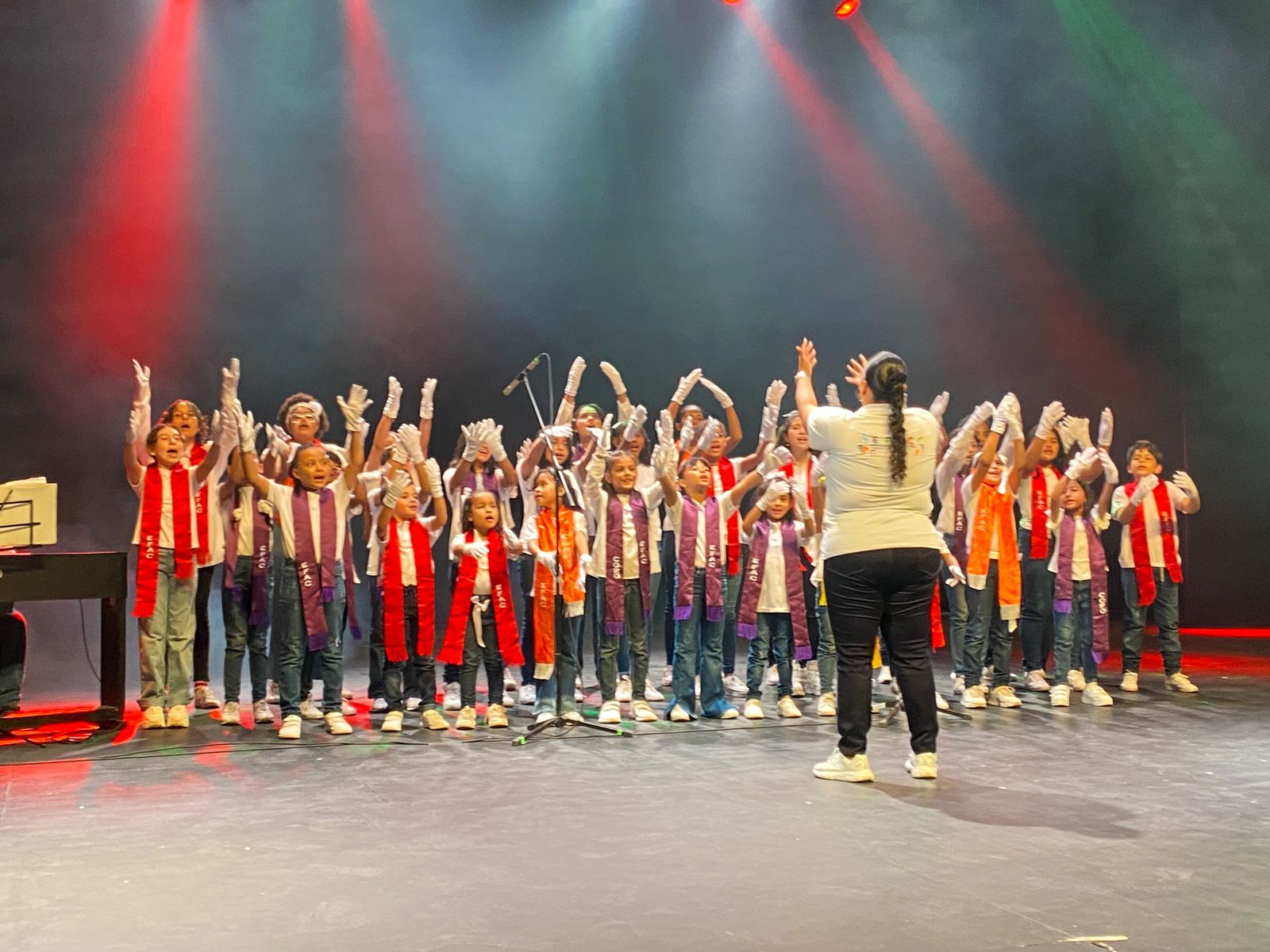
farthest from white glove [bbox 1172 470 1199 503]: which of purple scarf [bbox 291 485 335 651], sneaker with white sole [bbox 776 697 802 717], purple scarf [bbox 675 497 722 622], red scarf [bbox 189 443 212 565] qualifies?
red scarf [bbox 189 443 212 565]

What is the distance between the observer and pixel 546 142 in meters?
9.31

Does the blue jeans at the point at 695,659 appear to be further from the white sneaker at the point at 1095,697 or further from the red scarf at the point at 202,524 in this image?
the red scarf at the point at 202,524

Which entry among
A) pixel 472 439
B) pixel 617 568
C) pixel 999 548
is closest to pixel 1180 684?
pixel 999 548

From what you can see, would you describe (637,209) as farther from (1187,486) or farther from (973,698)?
(973,698)

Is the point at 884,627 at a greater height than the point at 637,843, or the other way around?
the point at 884,627

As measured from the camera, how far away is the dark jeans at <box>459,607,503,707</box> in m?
5.33

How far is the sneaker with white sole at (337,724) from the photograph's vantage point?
5141 millimetres

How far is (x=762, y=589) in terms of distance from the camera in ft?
19.0

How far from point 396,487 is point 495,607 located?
2.32ft

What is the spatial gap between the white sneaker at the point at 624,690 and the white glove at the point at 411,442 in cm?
163

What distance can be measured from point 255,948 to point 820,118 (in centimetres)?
886

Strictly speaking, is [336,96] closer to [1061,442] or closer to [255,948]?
[1061,442]

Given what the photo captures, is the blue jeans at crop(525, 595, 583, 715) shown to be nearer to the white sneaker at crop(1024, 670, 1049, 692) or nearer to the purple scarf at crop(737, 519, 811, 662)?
the purple scarf at crop(737, 519, 811, 662)

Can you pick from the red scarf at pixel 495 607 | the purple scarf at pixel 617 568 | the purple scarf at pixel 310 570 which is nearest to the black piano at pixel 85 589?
the purple scarf at pixel 310 570
